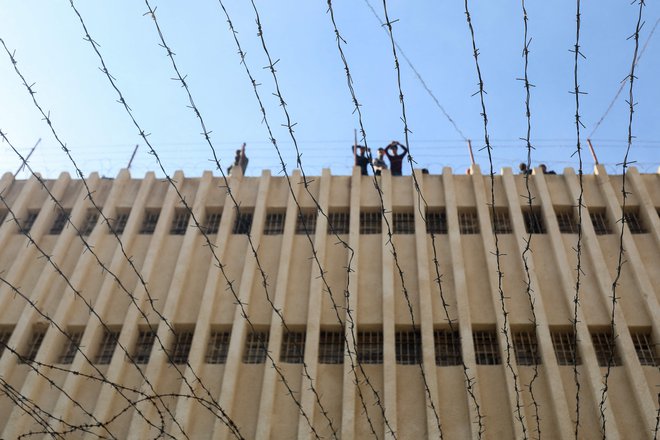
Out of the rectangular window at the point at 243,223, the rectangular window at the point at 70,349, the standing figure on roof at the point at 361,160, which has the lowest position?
the rectangular window at the point at 70,349

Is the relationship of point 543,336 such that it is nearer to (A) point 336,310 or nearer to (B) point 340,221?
(A) point 336,310

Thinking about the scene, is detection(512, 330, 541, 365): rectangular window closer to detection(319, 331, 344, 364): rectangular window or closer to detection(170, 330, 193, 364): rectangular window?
detection(319, 331, 344, 364): rectangular window

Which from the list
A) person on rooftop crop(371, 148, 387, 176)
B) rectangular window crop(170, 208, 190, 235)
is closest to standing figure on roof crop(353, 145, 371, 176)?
person on rooftop crop(371, 148, 387, 176)

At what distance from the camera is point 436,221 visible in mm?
13898

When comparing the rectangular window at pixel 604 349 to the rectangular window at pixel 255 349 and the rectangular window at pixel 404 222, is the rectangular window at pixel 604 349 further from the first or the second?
the rectangular window at pixel 255 349

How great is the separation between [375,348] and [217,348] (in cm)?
294

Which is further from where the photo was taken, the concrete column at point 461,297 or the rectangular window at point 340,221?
the rectangular window at point 340,221

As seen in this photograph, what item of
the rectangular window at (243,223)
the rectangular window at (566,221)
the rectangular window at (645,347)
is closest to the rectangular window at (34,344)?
the rectangular window at (243,223)

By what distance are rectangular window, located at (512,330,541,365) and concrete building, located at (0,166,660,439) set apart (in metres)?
0.03

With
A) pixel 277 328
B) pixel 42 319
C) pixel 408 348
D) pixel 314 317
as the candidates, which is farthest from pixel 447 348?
pixel 42 319

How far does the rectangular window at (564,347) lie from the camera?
441 inches

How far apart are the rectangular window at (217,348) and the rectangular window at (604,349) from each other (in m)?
6.67

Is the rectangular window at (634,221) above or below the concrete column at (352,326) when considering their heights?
above

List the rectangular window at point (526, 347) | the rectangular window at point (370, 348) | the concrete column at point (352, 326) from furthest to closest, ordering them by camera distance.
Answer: the rectangular window at point (370, 348) < the rectangular window at point (526, 347) < the concrete column at point (352, 326)
